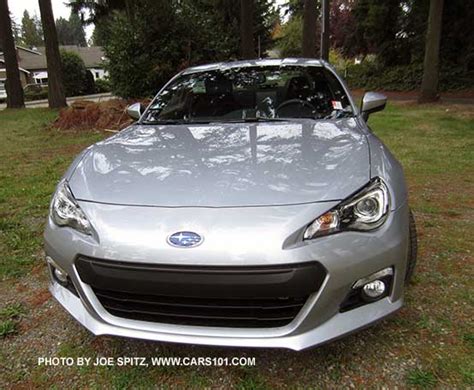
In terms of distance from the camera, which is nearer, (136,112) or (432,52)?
(136,112)

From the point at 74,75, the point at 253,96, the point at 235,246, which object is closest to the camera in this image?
the point at 235,246

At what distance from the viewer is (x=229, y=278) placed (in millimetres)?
1618

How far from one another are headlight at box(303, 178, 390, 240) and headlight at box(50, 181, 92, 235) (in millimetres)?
964

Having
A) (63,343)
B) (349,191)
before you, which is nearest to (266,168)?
(349,191)

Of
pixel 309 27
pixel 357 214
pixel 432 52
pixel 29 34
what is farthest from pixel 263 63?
pixel 29 34

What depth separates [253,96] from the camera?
3.25 meters

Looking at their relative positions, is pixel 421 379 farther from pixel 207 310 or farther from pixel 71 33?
pixel 71 33

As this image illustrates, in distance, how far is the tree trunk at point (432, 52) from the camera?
1236 centimetres

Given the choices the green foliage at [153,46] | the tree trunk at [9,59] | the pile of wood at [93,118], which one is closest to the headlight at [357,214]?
the pile of wood at [93,118]

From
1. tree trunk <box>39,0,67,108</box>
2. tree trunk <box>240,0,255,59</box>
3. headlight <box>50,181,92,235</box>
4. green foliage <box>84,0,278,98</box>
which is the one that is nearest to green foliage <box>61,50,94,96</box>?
tree trunk <box>39,0,67,108</box>

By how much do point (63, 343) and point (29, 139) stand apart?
806 centimetres

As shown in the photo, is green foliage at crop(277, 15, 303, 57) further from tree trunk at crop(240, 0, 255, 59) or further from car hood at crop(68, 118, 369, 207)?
car hood at crop(68, 118, 369, 207)

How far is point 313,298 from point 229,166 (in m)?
0.79

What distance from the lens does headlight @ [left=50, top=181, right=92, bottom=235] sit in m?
1.89
